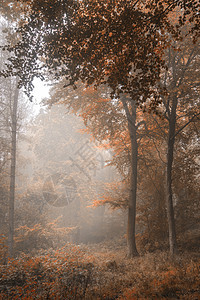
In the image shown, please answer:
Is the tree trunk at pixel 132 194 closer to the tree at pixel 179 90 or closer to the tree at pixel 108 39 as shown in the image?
the tree at pixel 179 90

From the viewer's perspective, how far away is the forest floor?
13.6 ft

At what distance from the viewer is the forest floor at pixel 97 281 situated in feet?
13.6

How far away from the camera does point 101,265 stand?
684 centimetres

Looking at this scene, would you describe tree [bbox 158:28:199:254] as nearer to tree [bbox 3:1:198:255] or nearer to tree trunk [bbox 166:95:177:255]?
tree trunk [bbox 166:95:177:255]

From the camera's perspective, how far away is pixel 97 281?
17.3ft

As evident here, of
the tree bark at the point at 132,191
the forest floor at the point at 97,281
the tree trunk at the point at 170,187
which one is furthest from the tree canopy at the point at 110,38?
the tree bark at the point at 132,191

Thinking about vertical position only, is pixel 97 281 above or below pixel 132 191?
below

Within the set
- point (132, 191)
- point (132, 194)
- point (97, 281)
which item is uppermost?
point (132, 191)

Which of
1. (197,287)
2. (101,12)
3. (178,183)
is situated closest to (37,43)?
(101,12)

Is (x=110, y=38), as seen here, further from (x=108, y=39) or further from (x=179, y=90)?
(x=179, y=90)

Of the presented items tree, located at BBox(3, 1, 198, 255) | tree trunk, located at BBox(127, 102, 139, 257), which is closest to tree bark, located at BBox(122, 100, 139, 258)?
tree trunk, located at BBox(127, 102, 139, 257)

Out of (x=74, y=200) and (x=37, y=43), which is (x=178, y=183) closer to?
(x=37, y=43)

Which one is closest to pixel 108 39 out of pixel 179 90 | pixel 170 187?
pixel 179 90

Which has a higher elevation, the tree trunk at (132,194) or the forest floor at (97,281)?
the tree trunk at (132,194)
